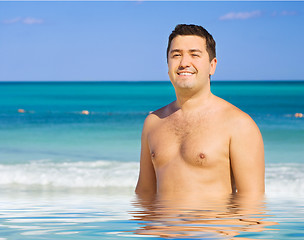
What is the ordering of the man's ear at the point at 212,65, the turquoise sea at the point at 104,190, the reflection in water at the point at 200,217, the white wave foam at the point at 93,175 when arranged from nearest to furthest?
the reflection in water at the point at 200,217
the turquoise sea at the point at 104,190
the man's ear at the point at 212,65
the white wave foam at the point at 93,175

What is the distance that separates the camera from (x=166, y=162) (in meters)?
3.96

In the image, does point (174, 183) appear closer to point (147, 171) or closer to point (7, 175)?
point (147, 171)

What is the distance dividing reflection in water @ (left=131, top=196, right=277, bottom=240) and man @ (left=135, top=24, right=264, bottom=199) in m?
0.08

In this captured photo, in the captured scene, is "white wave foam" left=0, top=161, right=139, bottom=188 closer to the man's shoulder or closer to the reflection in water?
the man's shoulder

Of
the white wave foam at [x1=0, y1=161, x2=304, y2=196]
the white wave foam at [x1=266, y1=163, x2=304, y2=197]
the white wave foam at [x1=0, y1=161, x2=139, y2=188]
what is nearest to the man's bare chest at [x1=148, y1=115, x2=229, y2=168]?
the white wave foam at [x1=266, y1=163, x2=304, y2=197]

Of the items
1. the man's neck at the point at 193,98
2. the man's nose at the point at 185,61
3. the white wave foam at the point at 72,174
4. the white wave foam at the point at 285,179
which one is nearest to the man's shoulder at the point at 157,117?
the man's neck at the point at 193,98

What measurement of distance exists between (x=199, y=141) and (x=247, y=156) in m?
0.37

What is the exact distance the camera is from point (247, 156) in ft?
12.0

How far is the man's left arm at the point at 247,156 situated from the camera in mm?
3652

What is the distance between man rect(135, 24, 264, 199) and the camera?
3.68 meters

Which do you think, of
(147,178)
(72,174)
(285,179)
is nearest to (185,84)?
(147,178)

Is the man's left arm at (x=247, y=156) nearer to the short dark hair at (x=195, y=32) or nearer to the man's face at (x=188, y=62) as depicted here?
the man's face at (x=188, y=62)

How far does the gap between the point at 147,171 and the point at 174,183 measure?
0.28m

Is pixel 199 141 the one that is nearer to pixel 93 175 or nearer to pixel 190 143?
pixel 190 143
